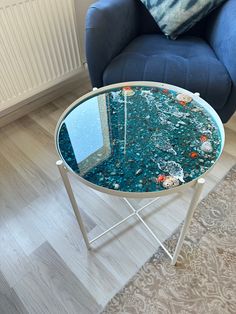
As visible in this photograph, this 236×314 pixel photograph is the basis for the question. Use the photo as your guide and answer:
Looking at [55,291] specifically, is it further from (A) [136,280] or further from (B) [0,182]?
(B) [0,182]

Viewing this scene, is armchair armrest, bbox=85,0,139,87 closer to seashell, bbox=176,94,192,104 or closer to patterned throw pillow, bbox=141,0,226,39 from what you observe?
patterned throw pillow, bbox=141,0,226,39

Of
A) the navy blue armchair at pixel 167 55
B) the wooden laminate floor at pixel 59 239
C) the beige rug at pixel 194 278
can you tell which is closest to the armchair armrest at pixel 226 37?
the navy blue armchair at pixel 167 55

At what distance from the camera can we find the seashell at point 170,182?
72 cm

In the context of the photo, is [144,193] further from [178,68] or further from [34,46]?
[34,46]

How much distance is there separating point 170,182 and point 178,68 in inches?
28.4

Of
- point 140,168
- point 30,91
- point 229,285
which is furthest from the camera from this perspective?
point 30,91

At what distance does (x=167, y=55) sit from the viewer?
129 cm

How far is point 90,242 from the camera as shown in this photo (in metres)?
1.08

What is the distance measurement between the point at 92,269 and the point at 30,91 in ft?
3.88

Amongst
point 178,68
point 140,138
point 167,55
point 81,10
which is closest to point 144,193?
point 140,138

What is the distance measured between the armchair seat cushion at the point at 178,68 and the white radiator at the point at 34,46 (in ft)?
1.60

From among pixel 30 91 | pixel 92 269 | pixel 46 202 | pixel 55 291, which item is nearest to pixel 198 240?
pixel 92 269

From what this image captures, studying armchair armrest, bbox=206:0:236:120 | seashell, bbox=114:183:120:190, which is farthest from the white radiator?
seashell, bbox=114:183:120:190

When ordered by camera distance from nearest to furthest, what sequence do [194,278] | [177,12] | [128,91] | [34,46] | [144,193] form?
[144,193], [194,278], [128,91], [177,12], [34,46]
